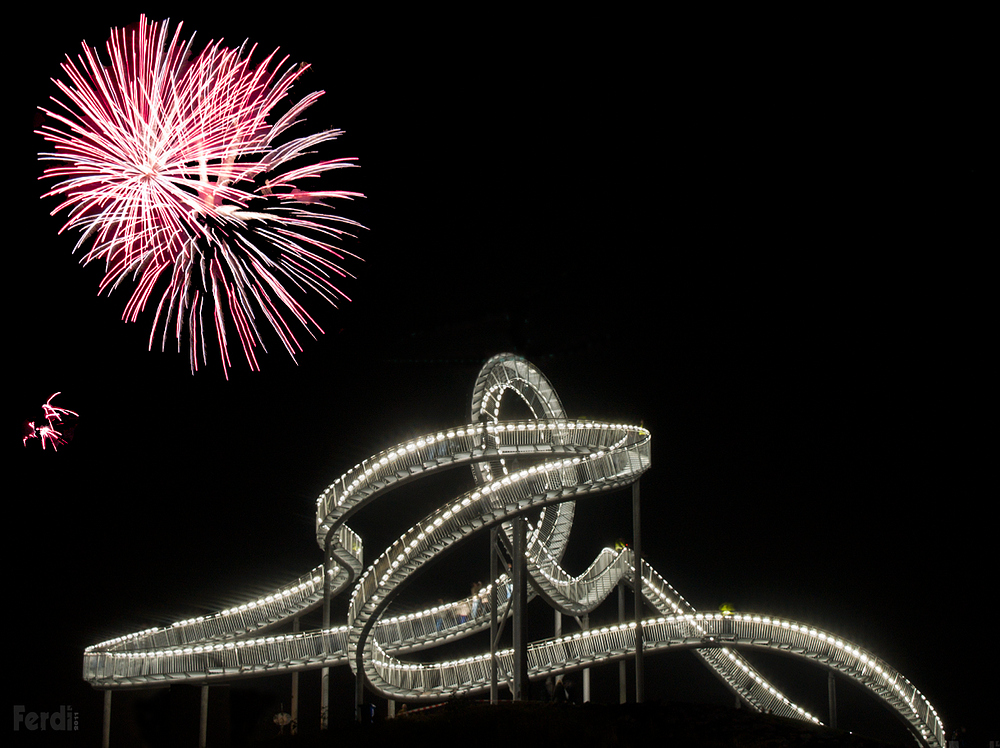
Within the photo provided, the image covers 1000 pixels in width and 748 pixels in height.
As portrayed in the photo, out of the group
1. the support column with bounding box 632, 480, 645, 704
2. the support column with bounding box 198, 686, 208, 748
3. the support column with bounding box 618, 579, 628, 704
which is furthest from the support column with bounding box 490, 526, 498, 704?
the support column with bounding box 198, 686, 208, 748

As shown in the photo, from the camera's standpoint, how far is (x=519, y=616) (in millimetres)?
26312

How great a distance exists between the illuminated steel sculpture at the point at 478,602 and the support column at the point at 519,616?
5.63 feet

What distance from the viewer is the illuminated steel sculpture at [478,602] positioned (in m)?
25.2

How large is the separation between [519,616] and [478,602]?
621 centimetres

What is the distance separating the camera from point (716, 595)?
4953 cm

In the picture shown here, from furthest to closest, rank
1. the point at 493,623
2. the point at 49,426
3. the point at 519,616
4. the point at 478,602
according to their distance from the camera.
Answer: the point at 478,602, the point at 49,426, the point at 493,623, the point at 519,616

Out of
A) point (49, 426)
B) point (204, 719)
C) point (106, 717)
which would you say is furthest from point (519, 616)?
point (49, 426)

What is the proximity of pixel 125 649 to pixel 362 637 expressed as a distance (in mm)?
10304

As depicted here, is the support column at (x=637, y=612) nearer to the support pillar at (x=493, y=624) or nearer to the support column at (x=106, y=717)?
the support pillar at (x=493, y=624)

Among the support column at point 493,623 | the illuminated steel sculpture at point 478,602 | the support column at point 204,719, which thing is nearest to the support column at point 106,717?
the illuminated steel sculpture at point 478,602

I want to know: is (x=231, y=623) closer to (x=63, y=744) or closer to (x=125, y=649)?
(x=125, y=649)

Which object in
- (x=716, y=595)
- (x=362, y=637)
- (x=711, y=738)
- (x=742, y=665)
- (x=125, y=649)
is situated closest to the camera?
(x=711, y=738)

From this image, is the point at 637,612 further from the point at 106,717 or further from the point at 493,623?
the point at 106,717

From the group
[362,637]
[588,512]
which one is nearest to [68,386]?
[362,637]
